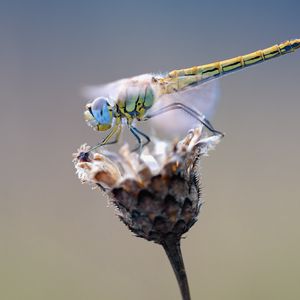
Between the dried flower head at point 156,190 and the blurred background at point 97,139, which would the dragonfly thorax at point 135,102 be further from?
the blurred background at point 97,139

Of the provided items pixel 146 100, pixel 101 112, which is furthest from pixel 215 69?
pixel 101 112

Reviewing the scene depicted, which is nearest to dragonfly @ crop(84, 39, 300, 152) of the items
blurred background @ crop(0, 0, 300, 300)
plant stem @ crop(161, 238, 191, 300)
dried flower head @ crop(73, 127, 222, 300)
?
dried flower head @ crop(73, 127, 222, 300)

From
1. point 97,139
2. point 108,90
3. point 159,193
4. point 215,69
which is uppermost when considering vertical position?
point 97,139

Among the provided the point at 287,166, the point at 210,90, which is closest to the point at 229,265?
the point at 287,166

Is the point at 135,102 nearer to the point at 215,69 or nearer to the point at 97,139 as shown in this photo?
the point at 215,69

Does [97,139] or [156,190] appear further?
[97,139]

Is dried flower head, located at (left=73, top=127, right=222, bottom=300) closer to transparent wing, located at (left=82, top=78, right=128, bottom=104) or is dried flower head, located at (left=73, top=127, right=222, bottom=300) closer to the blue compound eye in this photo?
the blue compound eye

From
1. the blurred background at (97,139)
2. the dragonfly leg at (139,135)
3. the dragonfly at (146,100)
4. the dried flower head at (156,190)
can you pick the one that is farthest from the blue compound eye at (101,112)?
the blurred background at (97,139)

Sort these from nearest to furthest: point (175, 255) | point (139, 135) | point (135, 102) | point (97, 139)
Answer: point (175, 255)
point (139, 135)
point (135, 102)
point (97, 139)
